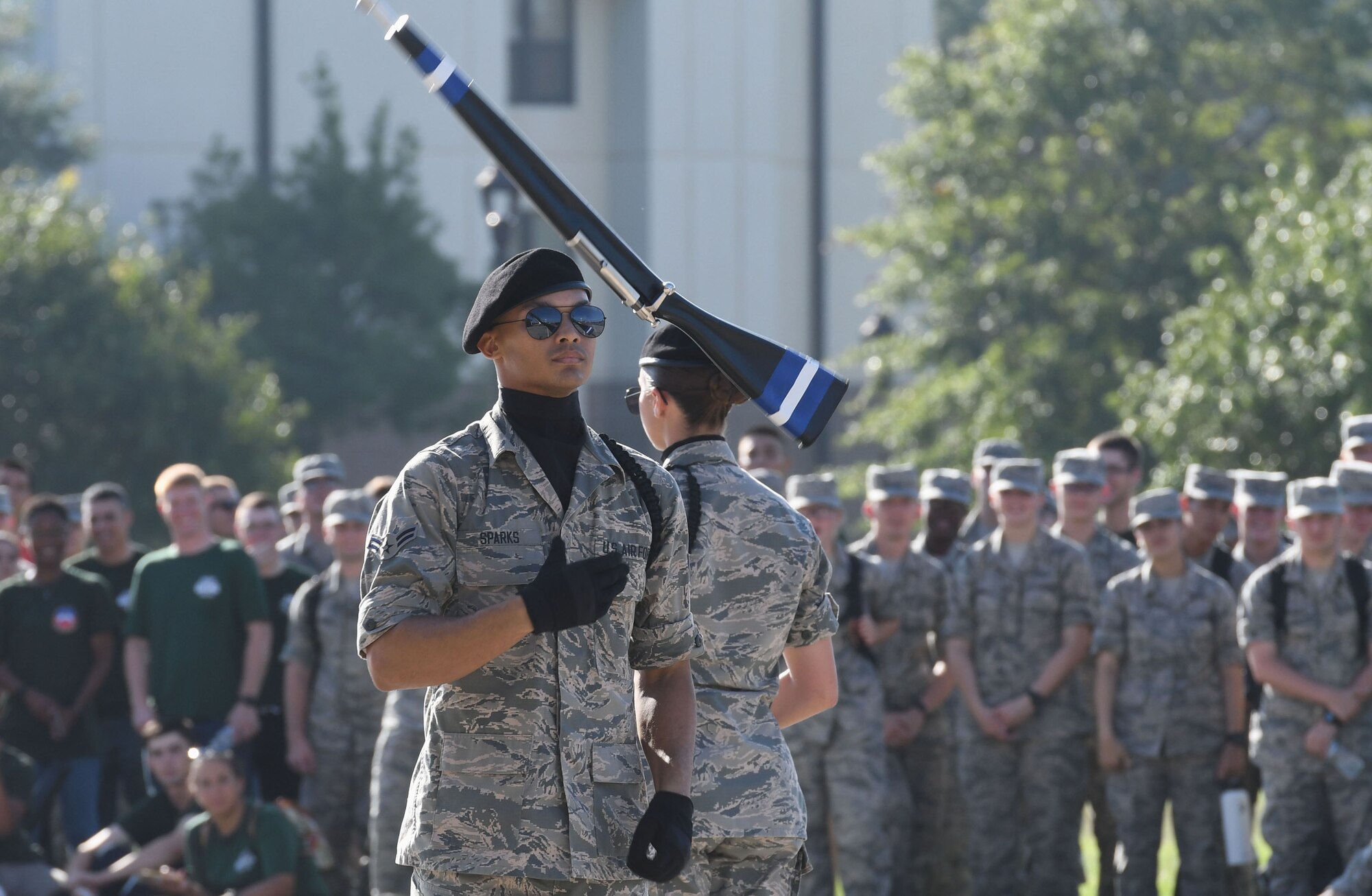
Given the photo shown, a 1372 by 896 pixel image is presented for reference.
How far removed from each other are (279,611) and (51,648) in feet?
3.96

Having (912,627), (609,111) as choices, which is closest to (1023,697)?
(912,627)

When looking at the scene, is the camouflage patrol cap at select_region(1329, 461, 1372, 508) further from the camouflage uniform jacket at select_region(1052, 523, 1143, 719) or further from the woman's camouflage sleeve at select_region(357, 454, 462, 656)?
the woman's camouflage sleeve at select_region(357, 454, 462, 656)

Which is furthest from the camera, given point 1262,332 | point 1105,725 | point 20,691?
point 1262,332

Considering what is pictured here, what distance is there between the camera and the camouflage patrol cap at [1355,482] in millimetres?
9570

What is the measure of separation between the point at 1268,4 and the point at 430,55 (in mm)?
20930

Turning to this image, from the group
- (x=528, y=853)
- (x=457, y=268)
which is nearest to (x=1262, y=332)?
(x=528, y=853)

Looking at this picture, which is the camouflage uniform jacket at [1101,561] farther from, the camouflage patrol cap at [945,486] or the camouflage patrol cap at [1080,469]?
the camouflage patrol cap at [945,486]

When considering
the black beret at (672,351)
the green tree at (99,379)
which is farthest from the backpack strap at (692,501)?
the green tree at (99,379)

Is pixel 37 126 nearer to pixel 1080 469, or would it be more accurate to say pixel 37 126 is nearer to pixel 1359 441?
pixel 1080 469

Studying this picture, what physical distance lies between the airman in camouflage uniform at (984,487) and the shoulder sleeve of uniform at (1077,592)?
147cm

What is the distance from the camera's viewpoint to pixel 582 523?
4.24 meters

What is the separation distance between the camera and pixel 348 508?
34.6 feet

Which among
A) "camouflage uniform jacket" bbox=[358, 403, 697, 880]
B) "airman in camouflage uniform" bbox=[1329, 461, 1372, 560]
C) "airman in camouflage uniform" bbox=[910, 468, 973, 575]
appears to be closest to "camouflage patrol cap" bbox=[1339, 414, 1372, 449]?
"airman in camouflage uniform" bbox=[1329, 461, 1372, 560]

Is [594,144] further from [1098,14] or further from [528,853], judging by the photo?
[528,853]
